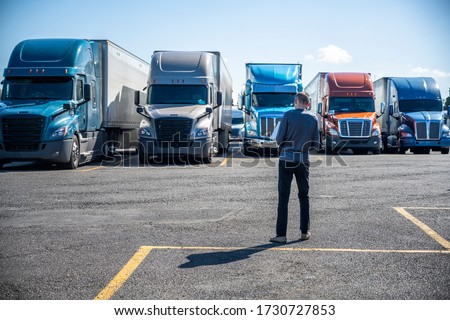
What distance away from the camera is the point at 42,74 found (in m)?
16.7

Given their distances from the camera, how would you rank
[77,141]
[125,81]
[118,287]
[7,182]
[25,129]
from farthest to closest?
1. [125,81]
2. [77,141]
3. [25,129]
4. [7,182]
5. [118,287]

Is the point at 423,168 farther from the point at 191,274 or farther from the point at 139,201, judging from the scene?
the point at 191,274

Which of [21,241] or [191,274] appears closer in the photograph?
[191,274]

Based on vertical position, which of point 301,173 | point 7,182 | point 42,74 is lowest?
point 7,182

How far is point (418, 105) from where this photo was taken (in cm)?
2642

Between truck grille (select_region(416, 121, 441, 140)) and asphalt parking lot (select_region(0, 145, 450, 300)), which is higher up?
truck grille (select_region(416, 121, 441, 140))

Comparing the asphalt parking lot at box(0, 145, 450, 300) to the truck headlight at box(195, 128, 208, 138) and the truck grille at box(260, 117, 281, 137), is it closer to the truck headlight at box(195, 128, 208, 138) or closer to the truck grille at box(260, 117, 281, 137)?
the truck headlight at box(195, 128, 208, 138)

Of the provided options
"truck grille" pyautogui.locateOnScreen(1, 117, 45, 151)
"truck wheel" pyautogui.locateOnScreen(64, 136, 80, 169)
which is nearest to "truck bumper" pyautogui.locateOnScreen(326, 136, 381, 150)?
Result: "truck wheel" pyautogui.locateOnScreen(64, 136, 80, 169)

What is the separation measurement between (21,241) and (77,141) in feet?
34.8

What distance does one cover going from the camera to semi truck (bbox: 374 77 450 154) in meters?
25.8

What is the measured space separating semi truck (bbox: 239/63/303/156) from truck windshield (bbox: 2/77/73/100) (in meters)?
8.22

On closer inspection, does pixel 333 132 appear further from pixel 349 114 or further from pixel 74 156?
pixel 74 156

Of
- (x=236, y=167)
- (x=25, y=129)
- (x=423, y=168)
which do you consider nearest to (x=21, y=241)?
(x=25, y=129)

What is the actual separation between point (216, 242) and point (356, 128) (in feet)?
62.2
